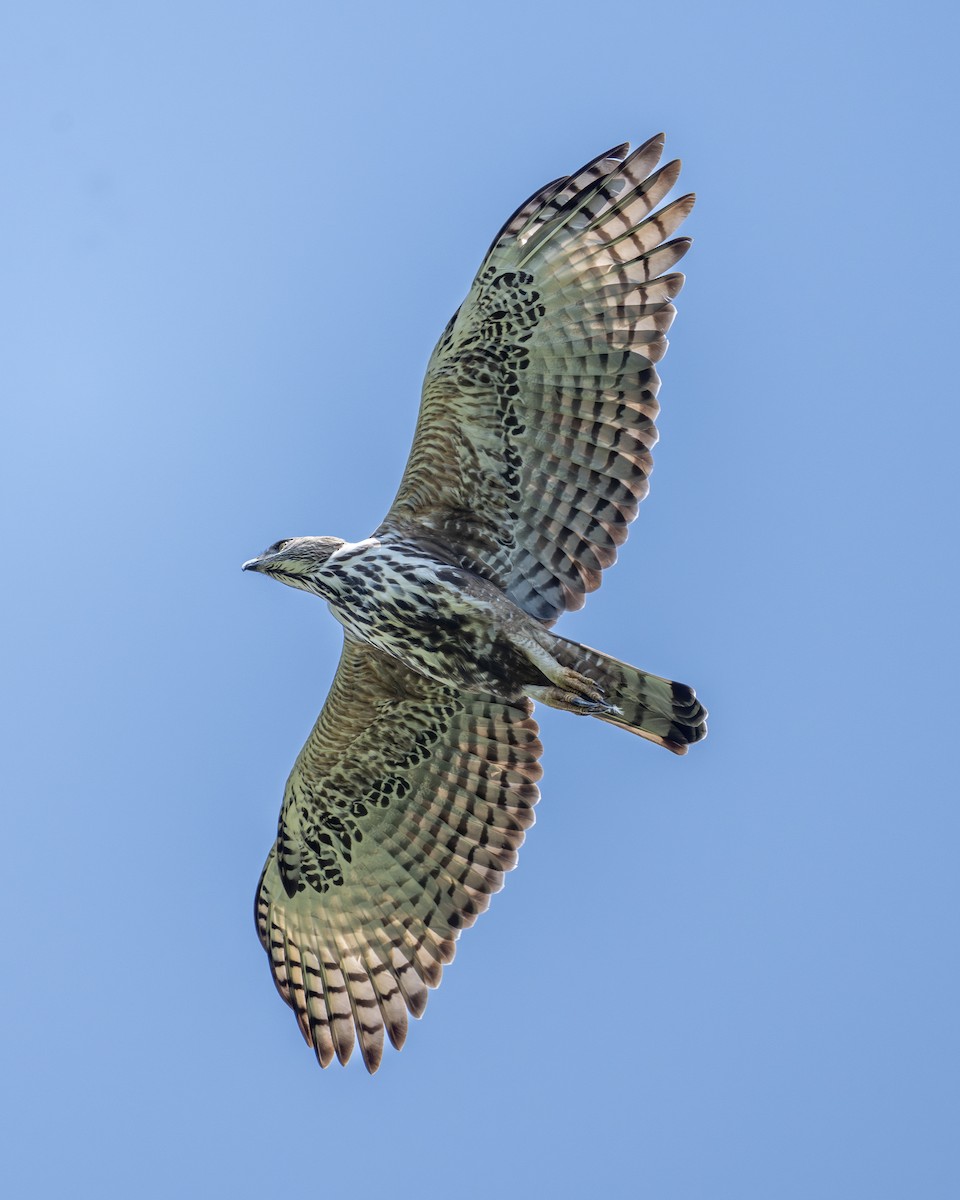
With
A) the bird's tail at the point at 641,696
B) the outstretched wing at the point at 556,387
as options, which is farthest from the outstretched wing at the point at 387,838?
the outstretched wing at the point at 556,387

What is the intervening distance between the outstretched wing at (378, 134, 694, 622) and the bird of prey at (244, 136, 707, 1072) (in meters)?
0.01

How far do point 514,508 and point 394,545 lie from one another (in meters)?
0.75

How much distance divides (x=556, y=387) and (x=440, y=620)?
152 cm

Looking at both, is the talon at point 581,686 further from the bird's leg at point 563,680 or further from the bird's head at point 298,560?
the bird's head at point 298,560

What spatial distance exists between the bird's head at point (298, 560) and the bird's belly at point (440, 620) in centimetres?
21

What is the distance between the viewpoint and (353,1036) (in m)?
10.8

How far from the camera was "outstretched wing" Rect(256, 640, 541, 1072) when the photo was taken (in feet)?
35.1

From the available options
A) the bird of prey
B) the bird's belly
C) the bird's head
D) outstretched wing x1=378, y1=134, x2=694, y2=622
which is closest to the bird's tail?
the bird of prey

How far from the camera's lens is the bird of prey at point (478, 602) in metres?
10.0

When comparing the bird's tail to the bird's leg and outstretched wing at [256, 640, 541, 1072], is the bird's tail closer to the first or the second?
the bird's leg

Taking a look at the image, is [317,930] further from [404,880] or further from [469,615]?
[469,615]

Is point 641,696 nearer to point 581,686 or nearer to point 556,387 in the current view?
point 581,686

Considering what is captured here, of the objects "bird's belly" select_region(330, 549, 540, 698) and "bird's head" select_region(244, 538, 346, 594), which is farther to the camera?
"bird's head" select_region(244, 538, 346, 594)

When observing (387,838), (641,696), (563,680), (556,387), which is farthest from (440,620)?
(387,838)
